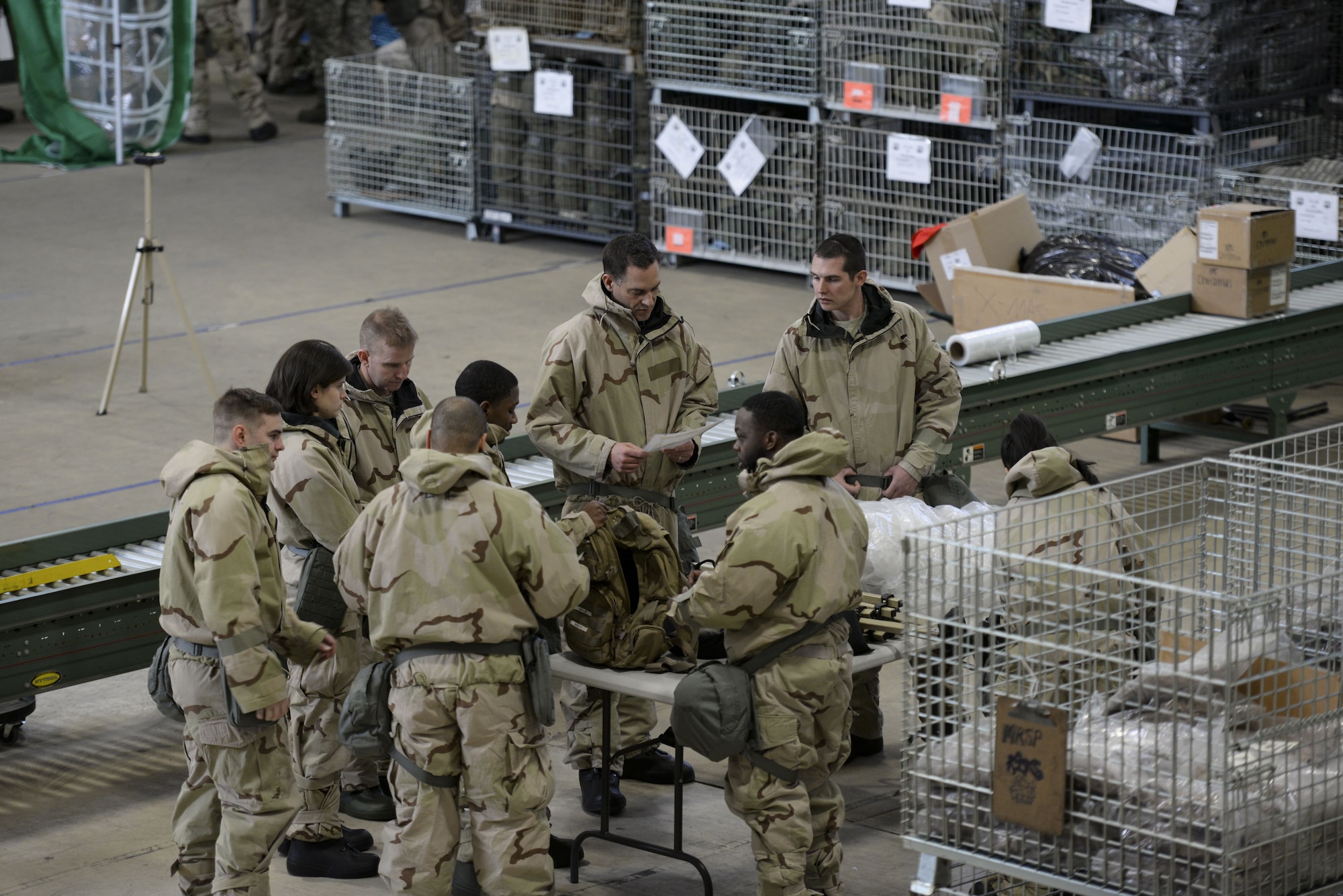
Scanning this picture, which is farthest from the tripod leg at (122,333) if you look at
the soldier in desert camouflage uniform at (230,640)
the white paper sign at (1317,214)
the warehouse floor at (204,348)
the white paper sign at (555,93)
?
the white paper sign at (1317,214)

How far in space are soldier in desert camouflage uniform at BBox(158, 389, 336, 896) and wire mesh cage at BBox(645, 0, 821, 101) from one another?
7.47 metres

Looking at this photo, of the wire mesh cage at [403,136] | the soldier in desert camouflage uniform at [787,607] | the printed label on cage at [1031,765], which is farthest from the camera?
the wire mesh cage at [403,136]

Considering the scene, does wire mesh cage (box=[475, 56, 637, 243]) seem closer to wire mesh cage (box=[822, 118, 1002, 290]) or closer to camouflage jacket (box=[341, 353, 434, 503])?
wire mesh cage (box=[822, 118, 1002, 290])

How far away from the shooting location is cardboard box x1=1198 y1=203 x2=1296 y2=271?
827 cm

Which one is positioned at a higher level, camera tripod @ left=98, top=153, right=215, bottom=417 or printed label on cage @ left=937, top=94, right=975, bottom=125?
printed label on cage @ left=937, top=94, right=975, bottom=125

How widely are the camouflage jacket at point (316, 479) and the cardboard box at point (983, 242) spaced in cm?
512

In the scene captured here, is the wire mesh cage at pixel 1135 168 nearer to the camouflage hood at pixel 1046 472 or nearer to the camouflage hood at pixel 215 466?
the camouflage hood at pixel 1046 472

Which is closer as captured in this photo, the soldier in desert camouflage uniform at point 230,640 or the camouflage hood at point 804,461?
the soldier in desert camouflage uniform at point 230,640

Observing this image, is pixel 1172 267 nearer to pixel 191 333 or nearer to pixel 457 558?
pixel 191 333

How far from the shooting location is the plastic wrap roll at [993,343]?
7.74 metres

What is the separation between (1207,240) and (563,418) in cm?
445

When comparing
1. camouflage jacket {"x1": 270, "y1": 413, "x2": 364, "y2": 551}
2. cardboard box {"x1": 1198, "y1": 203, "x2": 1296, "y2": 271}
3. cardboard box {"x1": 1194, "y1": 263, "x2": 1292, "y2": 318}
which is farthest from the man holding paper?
cardboard box {"x1": 1194, "y1": 263, "x2": 1292, "y2": 318}

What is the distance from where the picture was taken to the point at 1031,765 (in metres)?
3.57

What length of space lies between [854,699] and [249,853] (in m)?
2.19
